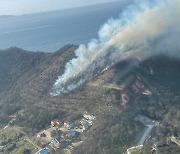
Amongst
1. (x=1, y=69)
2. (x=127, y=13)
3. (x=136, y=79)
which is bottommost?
(x=136, y=79)

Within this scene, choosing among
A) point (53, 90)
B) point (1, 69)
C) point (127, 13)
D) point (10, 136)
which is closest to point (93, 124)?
point (10, 136)

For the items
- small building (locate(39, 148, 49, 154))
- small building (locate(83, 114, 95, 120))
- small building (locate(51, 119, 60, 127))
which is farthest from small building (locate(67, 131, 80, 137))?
small building (locate(51, 119, 60, 127))

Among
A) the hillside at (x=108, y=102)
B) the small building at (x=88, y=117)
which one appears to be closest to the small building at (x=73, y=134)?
the hillside at (x=108, y=102)

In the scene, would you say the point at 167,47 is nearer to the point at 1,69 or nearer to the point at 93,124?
the point at 93,124

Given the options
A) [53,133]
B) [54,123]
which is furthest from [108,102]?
[53,133]

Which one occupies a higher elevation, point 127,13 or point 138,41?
point 127,13

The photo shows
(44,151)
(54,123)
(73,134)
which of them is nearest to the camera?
(44,151)

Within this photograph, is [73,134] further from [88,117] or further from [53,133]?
[88,117]

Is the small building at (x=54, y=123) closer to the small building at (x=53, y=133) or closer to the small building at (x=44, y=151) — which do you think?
the small building at (x=53, y=133)
